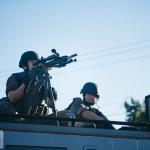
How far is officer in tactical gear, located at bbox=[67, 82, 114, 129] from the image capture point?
5137 millimetres

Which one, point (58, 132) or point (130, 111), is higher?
point (130, 111)

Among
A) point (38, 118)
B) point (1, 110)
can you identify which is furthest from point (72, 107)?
point (38, 118)

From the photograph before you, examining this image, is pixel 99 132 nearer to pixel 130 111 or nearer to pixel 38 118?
Answer: pixel 38 118

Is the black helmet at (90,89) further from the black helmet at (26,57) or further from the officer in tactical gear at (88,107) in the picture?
the black helmet at (26,57)

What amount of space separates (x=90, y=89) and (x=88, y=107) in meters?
0.26

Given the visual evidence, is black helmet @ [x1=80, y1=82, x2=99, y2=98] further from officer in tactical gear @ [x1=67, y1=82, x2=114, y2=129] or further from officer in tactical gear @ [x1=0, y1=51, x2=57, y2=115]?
officer in tactical gear @ [x1=0, y1=51, x2=57, y2=115]

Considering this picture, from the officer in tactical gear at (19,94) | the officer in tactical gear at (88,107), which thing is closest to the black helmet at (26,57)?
the officer in tactical gear at (19,94)

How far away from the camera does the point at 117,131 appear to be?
4.47 metres

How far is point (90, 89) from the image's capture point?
18.9 ft

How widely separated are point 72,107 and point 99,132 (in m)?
1.07

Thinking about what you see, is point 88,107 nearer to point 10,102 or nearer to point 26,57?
point 26,57

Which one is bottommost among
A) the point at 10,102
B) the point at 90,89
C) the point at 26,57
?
the point at 10,102

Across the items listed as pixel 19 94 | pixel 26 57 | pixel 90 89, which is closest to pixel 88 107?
pixel 90 89

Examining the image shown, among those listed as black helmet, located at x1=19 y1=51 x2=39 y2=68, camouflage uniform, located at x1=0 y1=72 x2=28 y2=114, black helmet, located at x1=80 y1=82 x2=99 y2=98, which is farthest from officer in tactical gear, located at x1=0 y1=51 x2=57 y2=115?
black helmet, located at x1=80 y1=82 x2=99 y2=98
